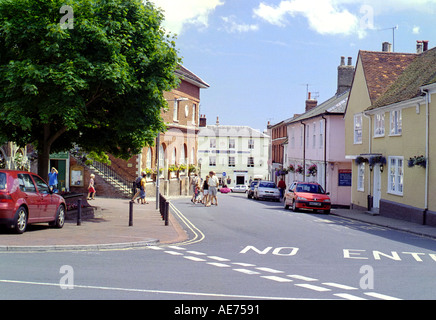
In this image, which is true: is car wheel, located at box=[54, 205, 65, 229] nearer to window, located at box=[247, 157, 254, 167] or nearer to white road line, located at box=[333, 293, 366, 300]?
white road line, located at box=[333, 293, 366, 300]

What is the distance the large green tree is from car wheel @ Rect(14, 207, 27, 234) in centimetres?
347

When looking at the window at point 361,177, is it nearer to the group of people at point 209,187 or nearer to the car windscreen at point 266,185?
the group of people at point 209,187

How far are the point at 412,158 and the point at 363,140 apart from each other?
29.9ft

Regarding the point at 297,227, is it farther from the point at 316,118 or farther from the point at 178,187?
the point at 178,187

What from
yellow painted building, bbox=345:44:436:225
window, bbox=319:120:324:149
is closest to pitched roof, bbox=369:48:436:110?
yellow painted building, bbox=345:44:436:225

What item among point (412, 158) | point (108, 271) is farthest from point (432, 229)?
point (108, 271)

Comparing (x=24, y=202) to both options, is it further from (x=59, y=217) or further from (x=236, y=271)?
(x=236, y=271)

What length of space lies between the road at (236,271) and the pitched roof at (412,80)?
461 inches

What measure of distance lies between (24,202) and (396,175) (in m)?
19.0

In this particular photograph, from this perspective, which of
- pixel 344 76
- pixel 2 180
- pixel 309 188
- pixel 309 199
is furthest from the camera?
pixel 344 76

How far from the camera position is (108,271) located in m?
10.2

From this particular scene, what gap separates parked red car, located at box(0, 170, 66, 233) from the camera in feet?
48.2

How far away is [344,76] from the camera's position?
52156 mm

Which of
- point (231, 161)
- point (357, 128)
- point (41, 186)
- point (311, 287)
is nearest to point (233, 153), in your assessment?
point (231, 161)
